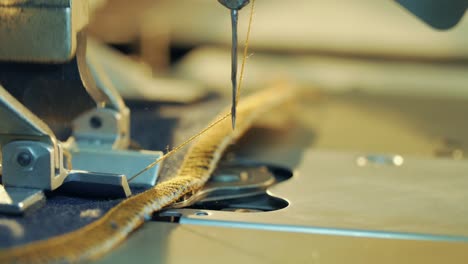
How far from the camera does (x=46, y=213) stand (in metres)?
0.74

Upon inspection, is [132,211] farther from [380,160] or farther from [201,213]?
[380,160]

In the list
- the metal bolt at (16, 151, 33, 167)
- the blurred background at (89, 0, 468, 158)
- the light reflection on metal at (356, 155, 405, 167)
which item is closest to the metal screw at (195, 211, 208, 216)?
the metal bolt at (16, 151, 33, 167)

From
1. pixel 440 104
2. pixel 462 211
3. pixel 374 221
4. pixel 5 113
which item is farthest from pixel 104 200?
pixel 440 104

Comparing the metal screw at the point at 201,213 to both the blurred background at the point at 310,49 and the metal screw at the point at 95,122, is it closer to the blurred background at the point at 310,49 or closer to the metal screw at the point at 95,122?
the metal screw at the point at 95,122

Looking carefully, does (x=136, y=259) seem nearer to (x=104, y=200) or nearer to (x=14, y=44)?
(x=104, y=200)

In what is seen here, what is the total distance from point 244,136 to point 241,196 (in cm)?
33

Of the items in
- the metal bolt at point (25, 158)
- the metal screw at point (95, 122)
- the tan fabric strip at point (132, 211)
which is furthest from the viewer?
the metal screw at point (95, 122)

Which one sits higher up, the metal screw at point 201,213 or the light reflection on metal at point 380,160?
the metal screw at point 201,213

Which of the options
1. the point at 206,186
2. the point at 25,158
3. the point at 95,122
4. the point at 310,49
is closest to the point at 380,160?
the point at 206,186

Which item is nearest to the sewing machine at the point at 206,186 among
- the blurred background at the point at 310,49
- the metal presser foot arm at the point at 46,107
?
the metal presser foot arm at the point at 46,107

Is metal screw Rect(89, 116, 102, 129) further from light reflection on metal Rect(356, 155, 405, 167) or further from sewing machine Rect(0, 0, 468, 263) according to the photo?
light reflection on metal Rect(356, 155, 405, 167)

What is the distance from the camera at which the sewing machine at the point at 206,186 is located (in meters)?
0.70

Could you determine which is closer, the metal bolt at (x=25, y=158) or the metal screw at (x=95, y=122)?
the metal bolt at (x=25, y=158)

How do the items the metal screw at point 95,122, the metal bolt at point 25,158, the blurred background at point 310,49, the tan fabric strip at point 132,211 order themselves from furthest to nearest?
the blurred background at point 310,49
the metal screw at point 95,122
the metal bolt at point 25,158
the tan fabric strip at point 132,211
